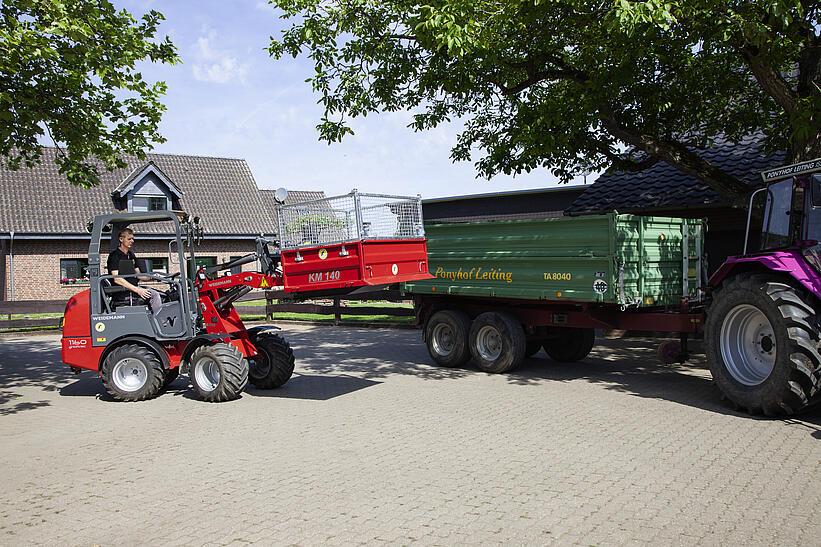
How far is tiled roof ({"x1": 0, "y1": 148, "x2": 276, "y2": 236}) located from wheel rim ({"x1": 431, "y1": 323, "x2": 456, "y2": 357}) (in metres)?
19.6

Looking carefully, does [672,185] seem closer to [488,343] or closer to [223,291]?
[488,343]

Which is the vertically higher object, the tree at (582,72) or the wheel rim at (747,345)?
the tree at (582,72)

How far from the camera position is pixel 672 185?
1470cm

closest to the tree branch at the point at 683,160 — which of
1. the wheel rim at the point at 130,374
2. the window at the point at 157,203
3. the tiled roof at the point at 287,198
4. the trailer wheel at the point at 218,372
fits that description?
the trailer wheel at the point at 218,372

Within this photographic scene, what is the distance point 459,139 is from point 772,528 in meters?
10.6

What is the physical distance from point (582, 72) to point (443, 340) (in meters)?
4.89

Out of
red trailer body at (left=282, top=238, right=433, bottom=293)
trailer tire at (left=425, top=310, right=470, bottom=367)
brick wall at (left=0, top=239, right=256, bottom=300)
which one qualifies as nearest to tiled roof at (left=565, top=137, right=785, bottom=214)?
trailer tire at (left=425, top=310, right=470, bottom=367)

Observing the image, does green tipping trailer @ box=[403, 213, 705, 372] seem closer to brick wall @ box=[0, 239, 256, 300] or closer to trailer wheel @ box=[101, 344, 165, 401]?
trailer wheel @ box=[101, 344, 165, 401]

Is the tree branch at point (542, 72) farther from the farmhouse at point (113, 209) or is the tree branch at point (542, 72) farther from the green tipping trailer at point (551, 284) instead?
the farmhouse at point (113, 209)

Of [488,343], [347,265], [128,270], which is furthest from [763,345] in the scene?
[128,270]

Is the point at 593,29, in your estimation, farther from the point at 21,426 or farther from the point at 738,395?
the point at 21,426

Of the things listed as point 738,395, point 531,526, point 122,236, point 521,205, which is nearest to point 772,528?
point 531,526

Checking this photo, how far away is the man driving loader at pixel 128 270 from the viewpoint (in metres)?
9.26

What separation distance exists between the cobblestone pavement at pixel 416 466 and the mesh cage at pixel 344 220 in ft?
6.68
